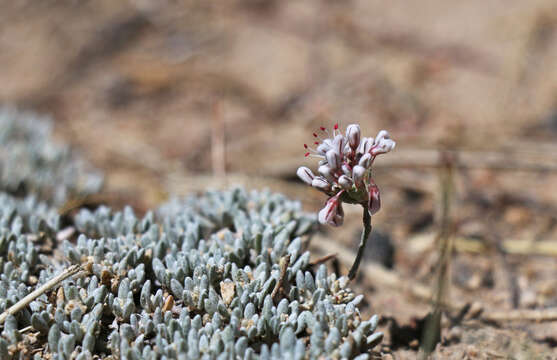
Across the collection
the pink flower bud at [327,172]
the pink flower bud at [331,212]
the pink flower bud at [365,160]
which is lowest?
the pink flower bud at [331,212]

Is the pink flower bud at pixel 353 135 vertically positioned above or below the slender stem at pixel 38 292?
above

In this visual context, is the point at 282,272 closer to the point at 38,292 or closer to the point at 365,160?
the point at 365,160

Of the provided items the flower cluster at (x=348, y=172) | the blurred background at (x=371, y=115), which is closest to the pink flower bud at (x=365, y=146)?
the flower cluster at (x=348, y=172)

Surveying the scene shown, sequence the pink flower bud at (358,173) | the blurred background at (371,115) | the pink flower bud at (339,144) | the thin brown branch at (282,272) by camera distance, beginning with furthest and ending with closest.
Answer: the blurred background at (371,115)
the thin brown branch at (282,272)
the pink flower bud at (339,144)
the pink flower bud at (358,173)

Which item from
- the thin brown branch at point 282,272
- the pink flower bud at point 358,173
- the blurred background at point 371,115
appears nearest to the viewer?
the pink flower bud at point 358,173

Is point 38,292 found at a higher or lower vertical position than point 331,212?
lower

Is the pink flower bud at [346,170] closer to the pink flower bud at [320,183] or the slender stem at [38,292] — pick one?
the pink flower bud at [320,183]

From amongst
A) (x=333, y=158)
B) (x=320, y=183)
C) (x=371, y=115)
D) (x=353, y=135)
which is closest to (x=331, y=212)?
(x=320, y=183)

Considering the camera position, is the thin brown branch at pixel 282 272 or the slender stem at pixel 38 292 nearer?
the slender stem at pixel 38 292

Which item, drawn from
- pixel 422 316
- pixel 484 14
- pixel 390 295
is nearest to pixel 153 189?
pixel 390 295
